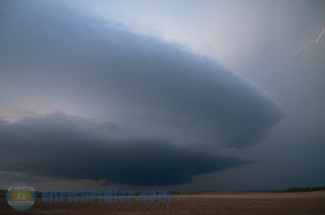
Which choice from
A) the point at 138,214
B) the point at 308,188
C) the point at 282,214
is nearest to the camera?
the point at 282,214

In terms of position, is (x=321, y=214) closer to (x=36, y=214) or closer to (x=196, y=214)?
(x=196, y=214)

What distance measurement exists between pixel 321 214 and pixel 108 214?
29.3 metres

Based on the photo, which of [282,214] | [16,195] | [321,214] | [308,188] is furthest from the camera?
[308,188]

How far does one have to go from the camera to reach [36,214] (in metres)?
39.3

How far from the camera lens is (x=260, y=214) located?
125 feet

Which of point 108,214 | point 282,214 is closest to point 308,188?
point 282,214

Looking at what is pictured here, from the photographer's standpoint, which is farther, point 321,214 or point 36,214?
point 36,214

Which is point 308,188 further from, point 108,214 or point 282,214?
point 108,214

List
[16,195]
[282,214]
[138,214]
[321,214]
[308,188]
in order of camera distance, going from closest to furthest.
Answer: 1. [321,214]
2. [282,214]
3. [138,214]
4. [16,195]
5. [308,188]

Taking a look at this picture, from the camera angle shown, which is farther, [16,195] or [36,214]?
[16,195]

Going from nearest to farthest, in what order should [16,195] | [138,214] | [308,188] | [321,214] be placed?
1. [321,214]
2. [138,214]
3. [16,195]
4. [308,188]

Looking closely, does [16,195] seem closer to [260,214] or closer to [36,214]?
[36,214]

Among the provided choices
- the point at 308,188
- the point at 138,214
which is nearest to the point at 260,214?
the point at 138,214

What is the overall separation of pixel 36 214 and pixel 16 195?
1796 centimetres
